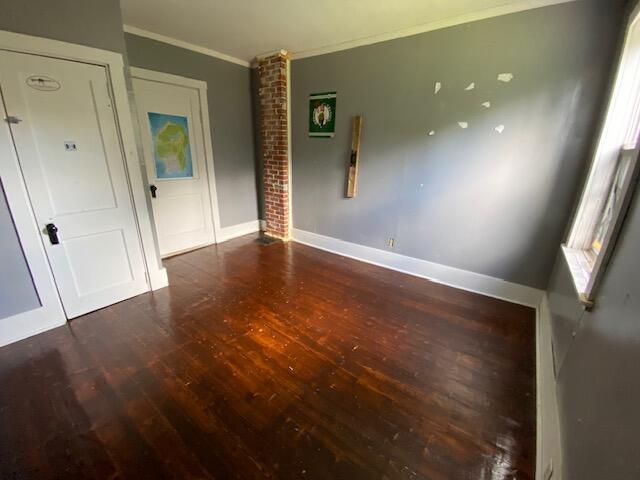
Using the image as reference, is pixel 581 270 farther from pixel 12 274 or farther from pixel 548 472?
pixel 12 274

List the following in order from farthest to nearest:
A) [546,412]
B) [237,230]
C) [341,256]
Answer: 1. [237,230]
2. [341,256]
3. [546,412]

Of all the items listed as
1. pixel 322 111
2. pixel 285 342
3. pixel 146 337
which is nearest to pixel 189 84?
pixel 322 111

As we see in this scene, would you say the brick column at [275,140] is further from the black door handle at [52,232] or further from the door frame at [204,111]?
the black door handle at [52,232]

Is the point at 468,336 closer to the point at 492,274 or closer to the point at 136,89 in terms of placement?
the point at 492,274

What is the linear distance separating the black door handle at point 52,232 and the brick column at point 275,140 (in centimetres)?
261

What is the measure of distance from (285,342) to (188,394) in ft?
2.37

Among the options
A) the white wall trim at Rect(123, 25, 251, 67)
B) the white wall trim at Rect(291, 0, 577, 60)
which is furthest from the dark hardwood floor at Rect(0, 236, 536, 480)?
the white wall trim at Rect(123, 25, 251, 67)

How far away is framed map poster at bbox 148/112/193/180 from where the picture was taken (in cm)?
331

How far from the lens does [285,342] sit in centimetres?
211

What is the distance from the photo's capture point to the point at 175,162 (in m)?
3.54

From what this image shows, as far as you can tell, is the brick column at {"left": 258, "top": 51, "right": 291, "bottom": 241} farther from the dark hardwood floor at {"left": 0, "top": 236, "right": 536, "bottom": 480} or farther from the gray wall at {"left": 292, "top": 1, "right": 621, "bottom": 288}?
the dark hardwood floor at {"left": 0, "top": 236, "right": 536, "bottom": 480}

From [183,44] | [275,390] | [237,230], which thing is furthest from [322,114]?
[275,390]

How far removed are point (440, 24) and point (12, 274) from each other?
13.7ft

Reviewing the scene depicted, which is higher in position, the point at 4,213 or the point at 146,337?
the point at 4,213
